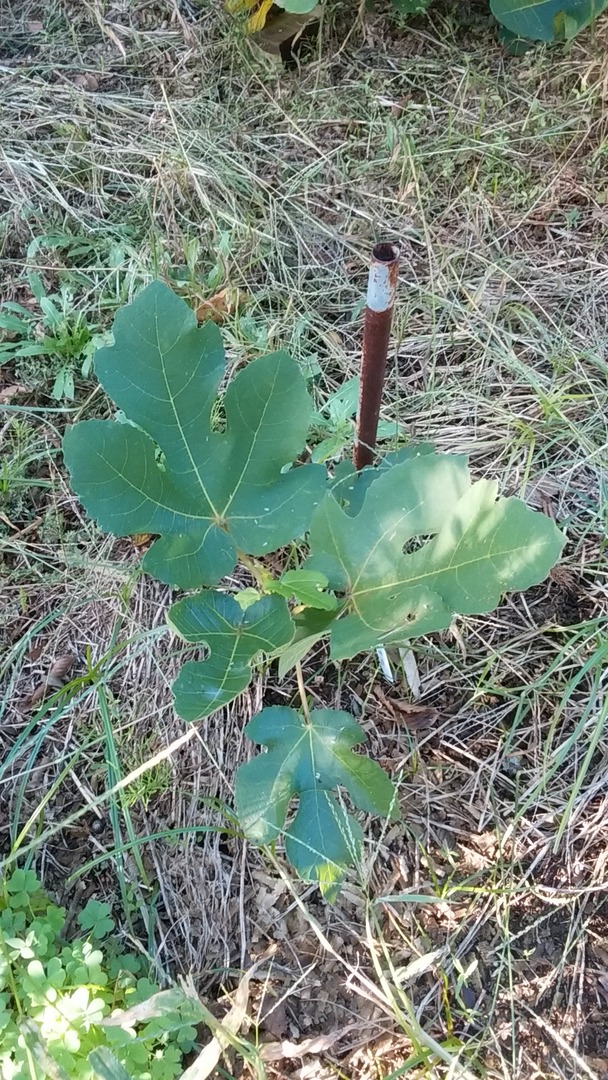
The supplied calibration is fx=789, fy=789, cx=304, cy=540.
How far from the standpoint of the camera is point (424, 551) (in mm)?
1175

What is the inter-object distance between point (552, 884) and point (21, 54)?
299 centimetres

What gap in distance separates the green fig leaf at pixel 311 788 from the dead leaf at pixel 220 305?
120cm

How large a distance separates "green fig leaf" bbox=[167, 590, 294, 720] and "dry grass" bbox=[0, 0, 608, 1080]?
224 mm

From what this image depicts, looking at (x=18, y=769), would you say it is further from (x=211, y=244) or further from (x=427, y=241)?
(x=427, y=241)

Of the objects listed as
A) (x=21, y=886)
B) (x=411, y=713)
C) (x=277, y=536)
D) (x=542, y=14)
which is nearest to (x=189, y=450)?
(x=277, y=536)

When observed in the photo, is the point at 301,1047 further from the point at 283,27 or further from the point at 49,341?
the point at 283,27

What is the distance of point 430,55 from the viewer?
2.48m

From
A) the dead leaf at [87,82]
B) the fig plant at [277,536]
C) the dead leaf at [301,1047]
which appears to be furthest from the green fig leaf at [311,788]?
the dead leaf at [87,82]

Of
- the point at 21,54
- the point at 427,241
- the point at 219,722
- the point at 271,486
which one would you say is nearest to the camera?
the point at 271,486

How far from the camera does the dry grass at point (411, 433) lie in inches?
55.1

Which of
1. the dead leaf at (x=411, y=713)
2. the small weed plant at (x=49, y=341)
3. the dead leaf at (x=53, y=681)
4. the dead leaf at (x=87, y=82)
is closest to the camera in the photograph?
the dead leaf at (x=411, y=713)

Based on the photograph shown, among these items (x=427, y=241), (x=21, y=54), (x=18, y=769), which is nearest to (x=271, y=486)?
(x=18, y=769)

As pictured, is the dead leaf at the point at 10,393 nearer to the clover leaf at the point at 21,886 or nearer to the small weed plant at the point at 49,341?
the small weed plant at the point at 49,341

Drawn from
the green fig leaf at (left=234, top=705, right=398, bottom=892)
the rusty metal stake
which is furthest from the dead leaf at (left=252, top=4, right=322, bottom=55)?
the green fig leaf at (left=234, top=705, right=398, bottom=892)
